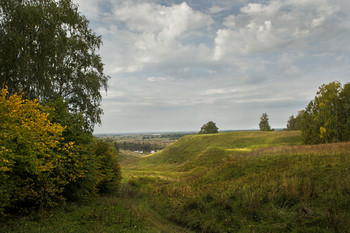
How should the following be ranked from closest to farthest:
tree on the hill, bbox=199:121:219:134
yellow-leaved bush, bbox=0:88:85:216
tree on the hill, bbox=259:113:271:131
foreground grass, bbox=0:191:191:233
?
1. yellow-leaved bush, bbox=0:88:85:216
2. foreground grass, bbox=0:191:191:233
3. tree on the hill, bbox=259:113:271:131
4. tree on the hill, bbox=199:121:219:134

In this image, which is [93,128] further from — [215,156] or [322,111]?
[322,111]

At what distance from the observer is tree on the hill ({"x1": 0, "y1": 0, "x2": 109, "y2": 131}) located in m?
14.7

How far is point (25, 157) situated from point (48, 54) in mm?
12417

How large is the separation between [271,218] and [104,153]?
14.7 m

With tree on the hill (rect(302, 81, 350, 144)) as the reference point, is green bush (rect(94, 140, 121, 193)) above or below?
below

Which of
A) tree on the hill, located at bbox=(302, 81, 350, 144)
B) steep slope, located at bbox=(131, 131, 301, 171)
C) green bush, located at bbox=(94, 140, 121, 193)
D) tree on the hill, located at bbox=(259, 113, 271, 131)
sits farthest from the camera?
tree on the hill, located at bbox=(259, 113, 271, 131)

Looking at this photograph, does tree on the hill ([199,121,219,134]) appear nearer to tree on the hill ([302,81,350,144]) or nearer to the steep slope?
the steep slope

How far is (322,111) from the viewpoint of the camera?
34094 mm

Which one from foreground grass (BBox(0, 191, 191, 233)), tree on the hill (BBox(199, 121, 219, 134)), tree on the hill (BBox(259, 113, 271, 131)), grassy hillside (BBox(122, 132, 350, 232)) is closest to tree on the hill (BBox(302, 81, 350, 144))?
grassy hillside (BBox(122, 132, 350, 232))

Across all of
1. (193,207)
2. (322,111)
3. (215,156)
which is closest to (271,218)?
(193,207)

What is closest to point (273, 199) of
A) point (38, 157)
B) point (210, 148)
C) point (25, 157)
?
point (25, 157)

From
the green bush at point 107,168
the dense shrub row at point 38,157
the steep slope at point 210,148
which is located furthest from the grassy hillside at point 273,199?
the steep slope at point 210,148

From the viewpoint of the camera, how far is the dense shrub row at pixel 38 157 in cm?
827

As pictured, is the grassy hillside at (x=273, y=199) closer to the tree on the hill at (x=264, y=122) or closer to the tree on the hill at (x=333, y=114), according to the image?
the tree on the hill at (x=333, y=114)
